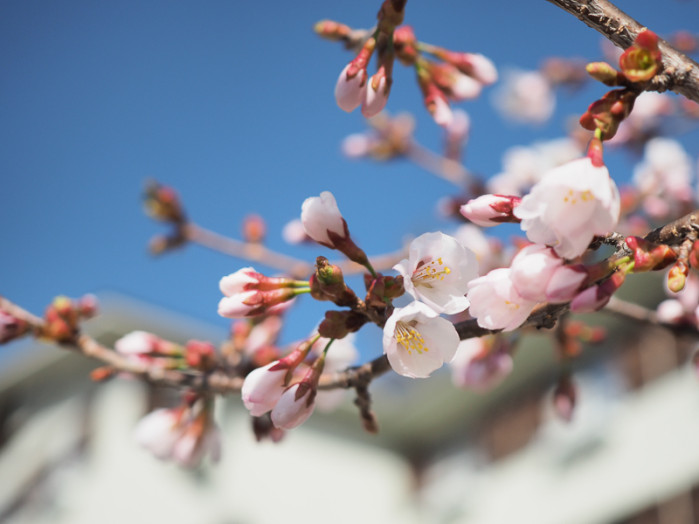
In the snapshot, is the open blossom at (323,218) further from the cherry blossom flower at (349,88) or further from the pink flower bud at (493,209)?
the cherry blossom flower at (349,88)

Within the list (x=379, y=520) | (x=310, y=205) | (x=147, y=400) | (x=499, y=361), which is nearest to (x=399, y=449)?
(x=379, y=520)

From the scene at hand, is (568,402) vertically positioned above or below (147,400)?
below

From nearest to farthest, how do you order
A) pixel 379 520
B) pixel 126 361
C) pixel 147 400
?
1. pixel 126 361
2. pixel 147 400
3. pixel 379 520

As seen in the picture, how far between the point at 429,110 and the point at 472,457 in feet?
35.6

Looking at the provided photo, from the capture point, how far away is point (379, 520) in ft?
41.7

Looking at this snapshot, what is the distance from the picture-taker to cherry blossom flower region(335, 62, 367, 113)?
1.56m

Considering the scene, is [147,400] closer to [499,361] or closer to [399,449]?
[399,449]

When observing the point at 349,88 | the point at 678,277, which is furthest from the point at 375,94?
the point at 678,277

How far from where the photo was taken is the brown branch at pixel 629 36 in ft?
3.65

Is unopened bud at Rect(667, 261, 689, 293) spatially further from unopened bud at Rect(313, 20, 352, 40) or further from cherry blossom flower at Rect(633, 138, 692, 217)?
cherry blossom flower at Rect(633, 138, 692, 217)

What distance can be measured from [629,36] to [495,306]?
1.77ft

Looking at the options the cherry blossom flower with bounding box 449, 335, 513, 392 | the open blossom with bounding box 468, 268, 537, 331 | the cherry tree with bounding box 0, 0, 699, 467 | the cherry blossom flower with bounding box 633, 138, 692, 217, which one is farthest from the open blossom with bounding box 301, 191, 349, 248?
the cherry blossom flower with bounding box 633, 138, 692, 217

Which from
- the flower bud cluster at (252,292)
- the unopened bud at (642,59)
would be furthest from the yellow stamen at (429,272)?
the unopened bud at (642,59)

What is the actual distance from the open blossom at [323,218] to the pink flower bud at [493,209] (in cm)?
25
